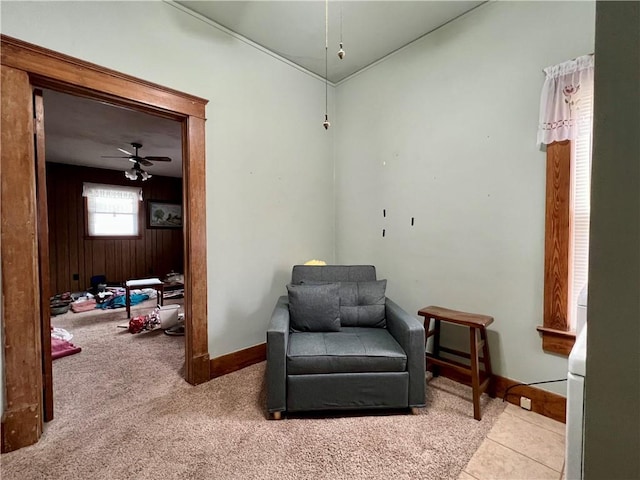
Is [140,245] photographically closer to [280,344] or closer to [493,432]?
[280,344]

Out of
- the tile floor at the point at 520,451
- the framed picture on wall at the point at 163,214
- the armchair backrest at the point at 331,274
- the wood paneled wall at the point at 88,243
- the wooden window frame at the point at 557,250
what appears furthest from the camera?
the framed picture on wall at the point at 163,214

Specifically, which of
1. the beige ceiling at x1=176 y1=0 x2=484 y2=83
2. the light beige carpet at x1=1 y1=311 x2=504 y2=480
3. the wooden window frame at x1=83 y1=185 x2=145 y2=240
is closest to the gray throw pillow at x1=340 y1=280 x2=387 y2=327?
the light beige carpet at x1=1 y1=311 x2=504 y2=480

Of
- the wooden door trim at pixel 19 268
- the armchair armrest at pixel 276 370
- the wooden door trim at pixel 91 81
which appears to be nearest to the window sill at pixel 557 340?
the armchair armrest at pixel 276 370

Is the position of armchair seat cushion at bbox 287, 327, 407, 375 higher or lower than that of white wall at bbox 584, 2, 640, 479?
lower

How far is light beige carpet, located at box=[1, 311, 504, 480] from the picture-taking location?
57.6 inches

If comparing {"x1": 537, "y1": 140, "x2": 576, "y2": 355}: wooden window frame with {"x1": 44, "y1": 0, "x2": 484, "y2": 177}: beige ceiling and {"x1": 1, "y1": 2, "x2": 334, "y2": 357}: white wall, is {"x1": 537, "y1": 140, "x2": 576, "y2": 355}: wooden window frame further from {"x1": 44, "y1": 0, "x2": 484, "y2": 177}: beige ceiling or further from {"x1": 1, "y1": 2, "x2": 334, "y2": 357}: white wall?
{"x1": 1, "y1": 2, "x2": 334, "y2": 357}: white wall

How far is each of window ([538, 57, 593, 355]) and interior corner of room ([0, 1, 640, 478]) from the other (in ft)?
0.22

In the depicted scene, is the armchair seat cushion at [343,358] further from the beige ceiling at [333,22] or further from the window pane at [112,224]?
the window pane at [112,224]

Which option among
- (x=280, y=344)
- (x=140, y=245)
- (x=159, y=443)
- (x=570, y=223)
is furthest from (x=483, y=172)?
(x=140, y=245)

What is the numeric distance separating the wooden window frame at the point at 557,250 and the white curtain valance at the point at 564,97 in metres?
0.08

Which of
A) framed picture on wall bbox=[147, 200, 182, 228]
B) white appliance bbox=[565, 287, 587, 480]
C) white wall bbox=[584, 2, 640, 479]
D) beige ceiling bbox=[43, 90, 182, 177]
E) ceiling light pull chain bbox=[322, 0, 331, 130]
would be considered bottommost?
white appliance bbox=[565, 287, 587, 480]

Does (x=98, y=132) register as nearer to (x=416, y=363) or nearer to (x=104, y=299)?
(x=104, y=299)

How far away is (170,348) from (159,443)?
1.55 metres

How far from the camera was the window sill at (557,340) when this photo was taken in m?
1.81
